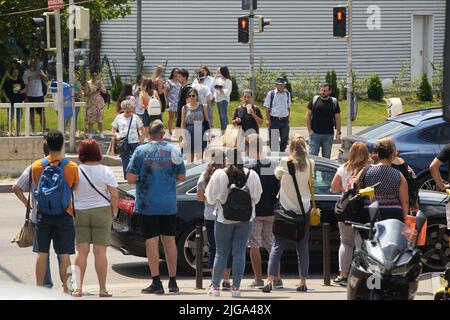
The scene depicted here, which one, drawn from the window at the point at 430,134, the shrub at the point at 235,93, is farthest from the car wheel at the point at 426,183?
the shrub at the point at 235,93

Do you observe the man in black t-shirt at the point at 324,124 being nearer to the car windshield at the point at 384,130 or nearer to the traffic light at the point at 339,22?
the car windshield at the point at 384,130

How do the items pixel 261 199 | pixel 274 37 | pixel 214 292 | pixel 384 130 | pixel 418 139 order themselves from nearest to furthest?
pixel 214 292 → pixel 261 199 → pixel 418 139 → pixel 384 130 → pixel 274 37

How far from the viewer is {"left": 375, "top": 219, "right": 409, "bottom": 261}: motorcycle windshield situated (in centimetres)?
733

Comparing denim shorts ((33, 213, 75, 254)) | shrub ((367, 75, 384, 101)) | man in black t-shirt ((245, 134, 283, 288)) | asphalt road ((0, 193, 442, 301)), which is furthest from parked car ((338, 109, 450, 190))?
A: shrub ((367, 75, 384, 101))

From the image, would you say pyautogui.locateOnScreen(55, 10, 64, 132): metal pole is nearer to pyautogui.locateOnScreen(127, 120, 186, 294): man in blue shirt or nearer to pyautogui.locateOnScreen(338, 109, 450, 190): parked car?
pyautogui.locateOnScreen(338, 109, 450, 190): parked car

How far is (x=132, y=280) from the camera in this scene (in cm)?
1195

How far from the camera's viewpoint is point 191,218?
11.9 meters

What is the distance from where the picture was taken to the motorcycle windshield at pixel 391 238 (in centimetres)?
733

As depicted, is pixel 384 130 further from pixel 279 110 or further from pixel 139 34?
pixel 139 34

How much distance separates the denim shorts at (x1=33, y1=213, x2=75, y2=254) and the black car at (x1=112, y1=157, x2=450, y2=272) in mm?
1758

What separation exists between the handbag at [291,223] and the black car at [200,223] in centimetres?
108

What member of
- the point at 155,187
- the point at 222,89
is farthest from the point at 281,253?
the point at 222,89

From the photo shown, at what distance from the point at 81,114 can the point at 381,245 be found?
59.9ft

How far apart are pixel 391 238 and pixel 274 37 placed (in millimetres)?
33900
